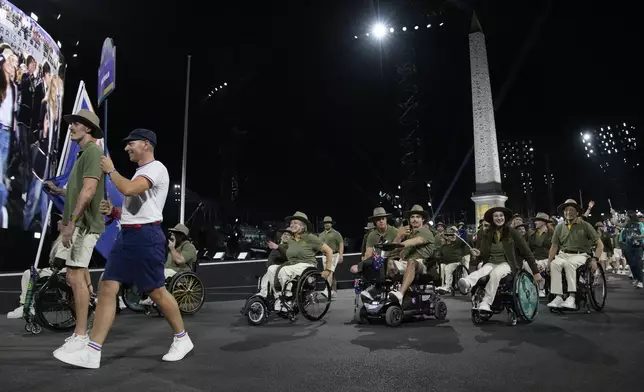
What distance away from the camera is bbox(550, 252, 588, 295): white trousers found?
21.9 ft

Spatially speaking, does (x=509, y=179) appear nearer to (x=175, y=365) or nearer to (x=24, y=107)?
(x=24, y=107)

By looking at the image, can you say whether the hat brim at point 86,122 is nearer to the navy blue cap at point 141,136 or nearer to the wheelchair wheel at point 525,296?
the navy blue cap at point 141,136

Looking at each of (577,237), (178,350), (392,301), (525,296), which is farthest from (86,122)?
(577,237)

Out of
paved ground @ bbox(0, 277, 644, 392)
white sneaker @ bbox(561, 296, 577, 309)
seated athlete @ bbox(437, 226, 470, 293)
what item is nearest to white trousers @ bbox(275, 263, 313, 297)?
paved ground @ bbox(0, 277, 644, 392)

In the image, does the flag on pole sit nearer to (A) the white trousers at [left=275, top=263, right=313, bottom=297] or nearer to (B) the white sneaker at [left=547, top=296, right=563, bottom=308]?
(A) the white trousers at [left=275, top=263, right=313, bottom=297]

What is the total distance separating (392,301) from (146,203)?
3462 millimetres

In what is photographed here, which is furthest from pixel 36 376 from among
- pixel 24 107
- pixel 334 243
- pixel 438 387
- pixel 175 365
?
pixel 24 107

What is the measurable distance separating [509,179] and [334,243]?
200 feet

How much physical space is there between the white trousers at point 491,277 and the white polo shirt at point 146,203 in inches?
144

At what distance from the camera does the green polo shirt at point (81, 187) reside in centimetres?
392

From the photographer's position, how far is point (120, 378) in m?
3.32

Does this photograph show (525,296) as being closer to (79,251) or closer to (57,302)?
(79,251)

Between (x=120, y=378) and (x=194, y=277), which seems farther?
(x=194, y=277)

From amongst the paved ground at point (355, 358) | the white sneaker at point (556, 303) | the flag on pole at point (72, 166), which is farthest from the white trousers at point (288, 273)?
the white sneaker at point (556, 303)
